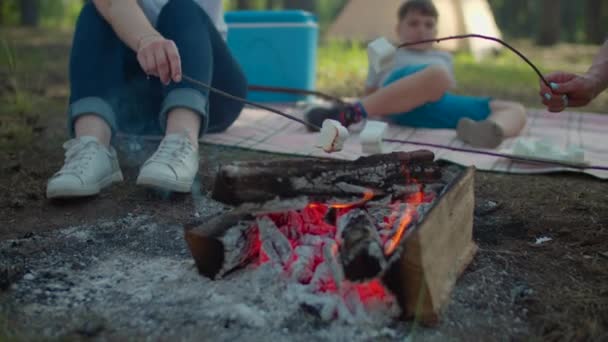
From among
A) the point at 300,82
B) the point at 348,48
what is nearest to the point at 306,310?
the point at 300,82

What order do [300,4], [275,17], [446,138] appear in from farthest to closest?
1. [300,4]
2. [275,17]
3. [446,138]

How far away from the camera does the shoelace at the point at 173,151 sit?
2.06 meters

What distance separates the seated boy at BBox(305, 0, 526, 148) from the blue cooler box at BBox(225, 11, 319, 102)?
66 centimetres

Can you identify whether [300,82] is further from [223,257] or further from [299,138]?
[223,257]

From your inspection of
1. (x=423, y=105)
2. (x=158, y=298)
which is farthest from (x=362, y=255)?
(x=423, y=105)

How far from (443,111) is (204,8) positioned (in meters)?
1.49

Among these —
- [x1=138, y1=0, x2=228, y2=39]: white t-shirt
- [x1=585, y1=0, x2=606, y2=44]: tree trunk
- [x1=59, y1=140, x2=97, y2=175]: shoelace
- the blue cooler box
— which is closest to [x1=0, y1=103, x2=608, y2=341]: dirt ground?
[x1=59, y1=140, x2=97, y2=175]: shoelace

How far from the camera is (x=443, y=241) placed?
1.38m

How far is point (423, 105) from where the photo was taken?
344cm

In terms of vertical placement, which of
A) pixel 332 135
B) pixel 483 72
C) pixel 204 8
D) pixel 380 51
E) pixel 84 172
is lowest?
pixel 483 72

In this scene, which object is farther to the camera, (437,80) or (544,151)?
(437,80)

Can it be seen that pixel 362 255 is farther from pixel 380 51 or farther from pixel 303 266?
pixel 380 51

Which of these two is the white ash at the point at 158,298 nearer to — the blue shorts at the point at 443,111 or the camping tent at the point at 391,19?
the blue shorts at the point at 443,111

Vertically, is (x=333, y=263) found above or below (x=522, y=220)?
above
